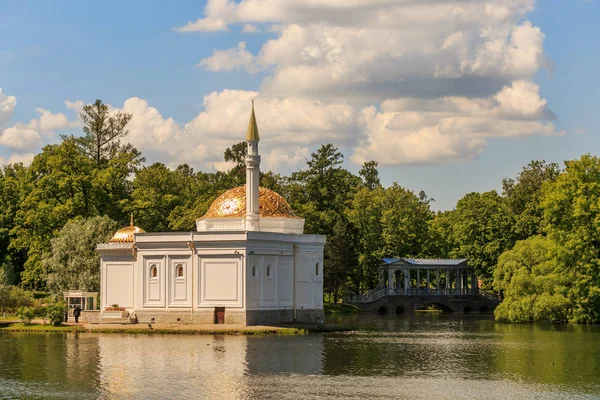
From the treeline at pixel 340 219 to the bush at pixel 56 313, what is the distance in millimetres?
11640

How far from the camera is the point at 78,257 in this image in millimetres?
80125

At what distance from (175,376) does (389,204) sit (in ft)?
228

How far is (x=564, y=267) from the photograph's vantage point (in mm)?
72938

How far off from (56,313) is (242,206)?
1362 centimetres

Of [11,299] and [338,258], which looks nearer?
[11,299]

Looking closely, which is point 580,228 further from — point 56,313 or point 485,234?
point 56,313

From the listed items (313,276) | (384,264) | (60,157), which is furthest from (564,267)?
(60,157)

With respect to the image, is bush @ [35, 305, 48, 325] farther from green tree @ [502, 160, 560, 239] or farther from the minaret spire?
green tree @ [502, 160, 560, 239]

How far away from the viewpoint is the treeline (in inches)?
2876

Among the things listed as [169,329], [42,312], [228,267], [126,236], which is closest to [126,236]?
[126,236]

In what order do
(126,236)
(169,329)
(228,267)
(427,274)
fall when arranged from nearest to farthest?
(169,329), (228,267), (126,236), (427,274)

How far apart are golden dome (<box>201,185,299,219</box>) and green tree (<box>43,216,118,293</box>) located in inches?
468

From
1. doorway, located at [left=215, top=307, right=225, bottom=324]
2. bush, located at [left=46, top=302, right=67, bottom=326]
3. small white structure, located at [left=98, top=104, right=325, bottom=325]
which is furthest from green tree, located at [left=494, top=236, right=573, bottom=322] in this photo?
bush, located at [left=46, top=302, right=67, bottom=326]

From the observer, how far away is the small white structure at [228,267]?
216 ft
